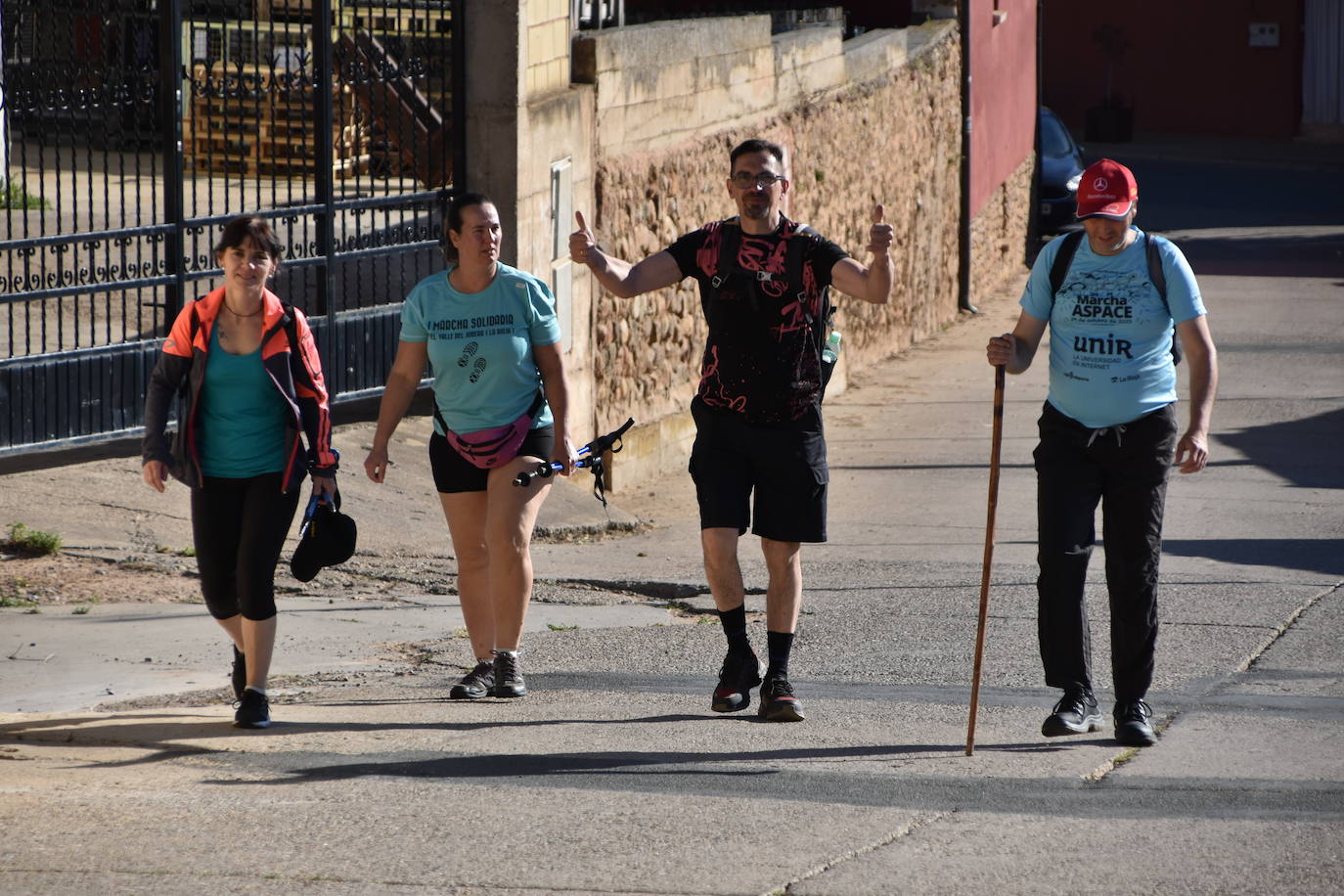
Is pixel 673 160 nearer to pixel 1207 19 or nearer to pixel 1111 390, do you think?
pixel 1111 390

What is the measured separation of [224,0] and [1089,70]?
31.7 meters

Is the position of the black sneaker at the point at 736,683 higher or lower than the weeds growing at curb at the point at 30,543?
lower

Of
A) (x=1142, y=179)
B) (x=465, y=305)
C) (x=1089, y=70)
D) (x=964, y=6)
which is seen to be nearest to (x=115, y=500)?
(x=465, y=305)

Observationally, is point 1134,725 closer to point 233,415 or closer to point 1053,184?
point 233,415

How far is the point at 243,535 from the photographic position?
589 centimetres

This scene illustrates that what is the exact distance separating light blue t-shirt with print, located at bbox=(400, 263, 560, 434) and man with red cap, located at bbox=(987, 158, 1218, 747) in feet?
5.20

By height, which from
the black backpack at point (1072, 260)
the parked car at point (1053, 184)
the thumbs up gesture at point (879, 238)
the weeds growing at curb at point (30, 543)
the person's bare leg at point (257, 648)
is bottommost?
the person's bare leg at point (257, 648)

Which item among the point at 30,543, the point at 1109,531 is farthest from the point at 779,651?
the point at 30,543

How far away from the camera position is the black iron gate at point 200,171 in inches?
337

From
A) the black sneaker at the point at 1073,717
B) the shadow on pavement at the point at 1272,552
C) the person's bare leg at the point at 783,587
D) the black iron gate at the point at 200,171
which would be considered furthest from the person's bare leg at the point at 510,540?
the shadow on pavement at the point at 1272,552

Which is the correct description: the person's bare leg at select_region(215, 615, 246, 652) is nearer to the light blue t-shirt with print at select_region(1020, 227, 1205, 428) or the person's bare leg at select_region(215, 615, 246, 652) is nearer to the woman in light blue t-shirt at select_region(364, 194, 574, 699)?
the woman in light blue t-shirt at select_region(364, 194, 574, 699)

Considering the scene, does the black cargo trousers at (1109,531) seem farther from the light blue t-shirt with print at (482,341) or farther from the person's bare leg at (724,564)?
the light blue t-shirt with print at (482,341)

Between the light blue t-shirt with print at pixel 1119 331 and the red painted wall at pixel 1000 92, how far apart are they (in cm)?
1605

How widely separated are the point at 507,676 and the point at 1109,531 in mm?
2113
